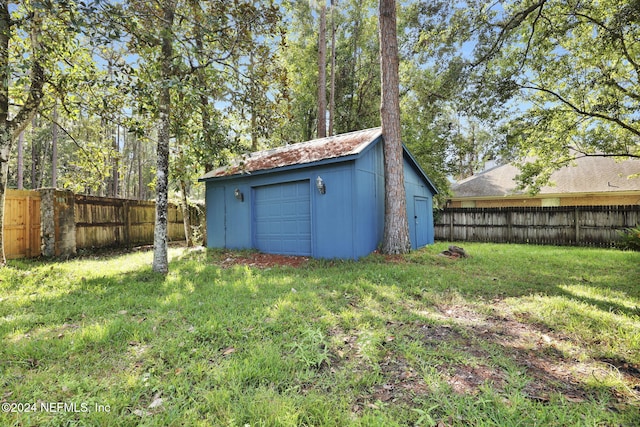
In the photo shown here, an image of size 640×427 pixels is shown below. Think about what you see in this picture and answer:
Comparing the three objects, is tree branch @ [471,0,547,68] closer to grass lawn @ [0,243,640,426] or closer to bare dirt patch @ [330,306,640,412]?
grass lawn @ [0,243,640,426]

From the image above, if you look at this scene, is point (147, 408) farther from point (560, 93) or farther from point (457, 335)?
point (560, 93)

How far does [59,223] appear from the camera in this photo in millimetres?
7918

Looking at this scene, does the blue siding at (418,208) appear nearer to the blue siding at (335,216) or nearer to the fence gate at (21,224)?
the blue siding at (335,216)

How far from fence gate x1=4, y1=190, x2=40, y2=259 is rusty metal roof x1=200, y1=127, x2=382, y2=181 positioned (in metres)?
4.34

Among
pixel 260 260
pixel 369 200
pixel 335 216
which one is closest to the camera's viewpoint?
pixel 335 216

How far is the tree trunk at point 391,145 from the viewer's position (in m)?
7.35

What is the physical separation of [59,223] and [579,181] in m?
20.7

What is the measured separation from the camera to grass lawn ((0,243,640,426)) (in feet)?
6.34

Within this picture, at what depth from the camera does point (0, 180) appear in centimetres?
568

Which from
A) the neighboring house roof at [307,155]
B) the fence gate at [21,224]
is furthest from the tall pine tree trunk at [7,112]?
the neighboring house roof at [307,155]

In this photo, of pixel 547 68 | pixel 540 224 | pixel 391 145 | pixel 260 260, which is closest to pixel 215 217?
pixel 260 260

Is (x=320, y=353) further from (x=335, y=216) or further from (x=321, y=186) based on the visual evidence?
(x=321, y=186)

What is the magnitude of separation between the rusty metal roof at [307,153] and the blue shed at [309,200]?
28 millimetres

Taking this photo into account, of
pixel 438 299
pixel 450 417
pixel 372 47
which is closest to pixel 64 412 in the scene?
pixel 450 417
